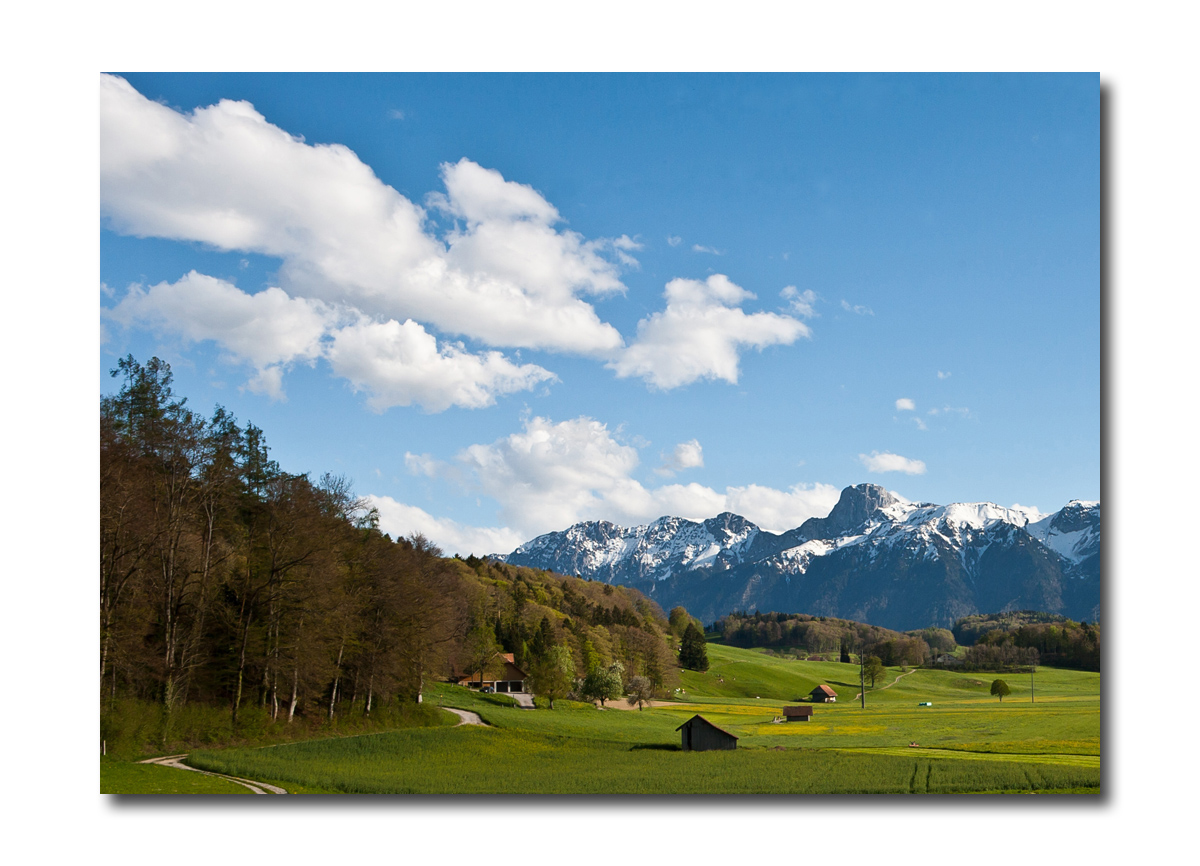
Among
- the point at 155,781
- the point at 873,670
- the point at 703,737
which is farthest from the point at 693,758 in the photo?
the point at 873,670

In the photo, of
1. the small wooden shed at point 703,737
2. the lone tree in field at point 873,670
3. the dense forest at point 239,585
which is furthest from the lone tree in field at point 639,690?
the lone tree in field at point 873,670

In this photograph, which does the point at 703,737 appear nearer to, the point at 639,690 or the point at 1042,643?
the point at 639,690

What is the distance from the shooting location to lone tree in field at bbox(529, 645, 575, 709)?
172 ft

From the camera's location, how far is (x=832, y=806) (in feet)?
47.1

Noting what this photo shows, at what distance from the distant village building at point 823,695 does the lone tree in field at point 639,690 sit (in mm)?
31880

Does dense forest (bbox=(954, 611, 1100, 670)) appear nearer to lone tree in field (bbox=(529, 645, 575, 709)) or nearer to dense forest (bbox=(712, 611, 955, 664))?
dense forest (bbox=(712, 611, 955, 664))

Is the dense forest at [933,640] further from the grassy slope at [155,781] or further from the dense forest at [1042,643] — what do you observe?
the grassy slope at [155,781]

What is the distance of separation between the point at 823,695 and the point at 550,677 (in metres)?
45.5

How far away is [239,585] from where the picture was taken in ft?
89.5

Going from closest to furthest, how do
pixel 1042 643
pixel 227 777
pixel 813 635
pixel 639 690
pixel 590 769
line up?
pixel 227 777, pixel 590 769, pixel 639 690, pixel 1042 643, pixel 813 635

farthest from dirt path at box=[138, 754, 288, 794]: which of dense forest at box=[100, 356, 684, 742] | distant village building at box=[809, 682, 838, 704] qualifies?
distant village building at box=[809, 682, 838, 704]
